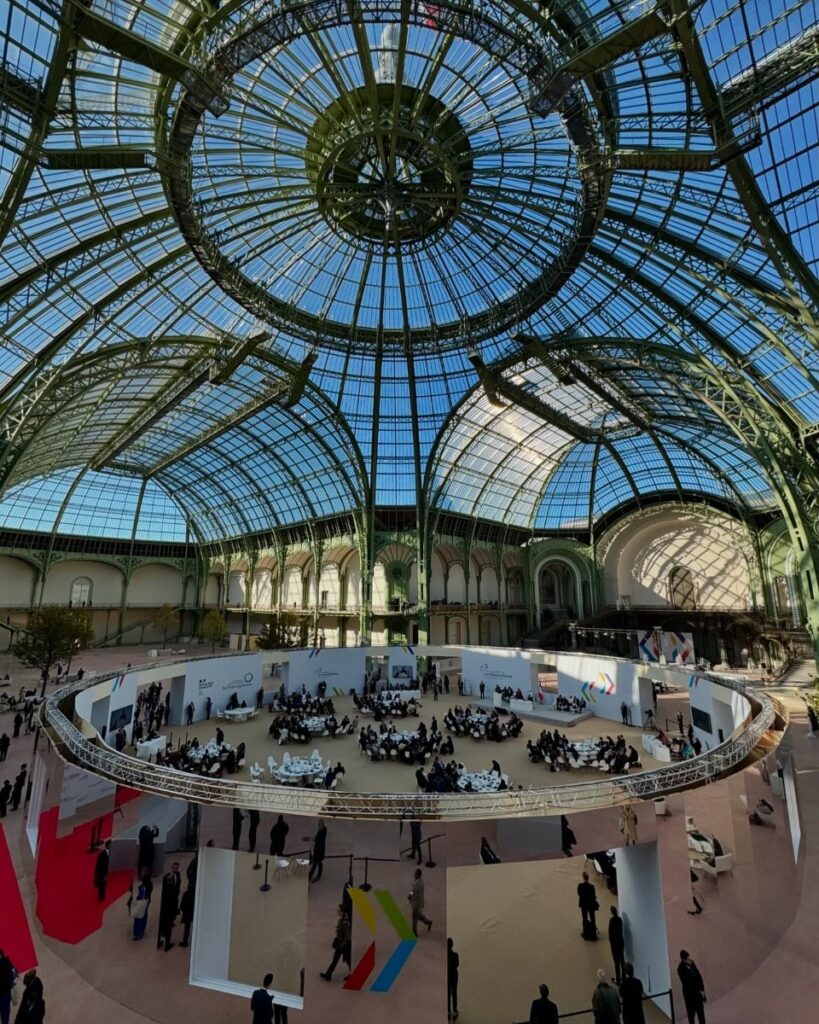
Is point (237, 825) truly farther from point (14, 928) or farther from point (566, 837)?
point (14, 928)

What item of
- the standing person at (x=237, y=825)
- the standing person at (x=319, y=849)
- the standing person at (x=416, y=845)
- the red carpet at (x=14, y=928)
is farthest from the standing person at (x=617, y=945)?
the red carpet at (x=14, y=928)

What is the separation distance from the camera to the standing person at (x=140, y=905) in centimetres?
1098

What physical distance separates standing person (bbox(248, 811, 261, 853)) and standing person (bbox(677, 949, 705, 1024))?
26.4 ft

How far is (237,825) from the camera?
32.6 ft

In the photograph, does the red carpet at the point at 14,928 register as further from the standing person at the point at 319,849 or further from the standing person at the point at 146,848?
the standing person at the point at 319,849

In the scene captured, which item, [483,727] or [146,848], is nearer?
[146,848]

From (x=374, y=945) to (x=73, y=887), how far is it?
719 cm

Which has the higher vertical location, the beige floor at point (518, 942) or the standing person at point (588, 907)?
the standing person at point (588, 907)

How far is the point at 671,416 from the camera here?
45344 mm

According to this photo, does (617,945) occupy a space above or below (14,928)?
above

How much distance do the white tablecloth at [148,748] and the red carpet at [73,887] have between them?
13.3 m

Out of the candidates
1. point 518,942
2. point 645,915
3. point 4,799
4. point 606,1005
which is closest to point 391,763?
point 518,942

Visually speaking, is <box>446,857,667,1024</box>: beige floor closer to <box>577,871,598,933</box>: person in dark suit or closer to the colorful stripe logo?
<box>577,871,598,933</box>: person in dark suit

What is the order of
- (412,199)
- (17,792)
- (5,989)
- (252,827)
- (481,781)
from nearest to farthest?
1. (5,989)
2. (252,827)
3. (17,792)
4. (481,781)
5. (412,199)
